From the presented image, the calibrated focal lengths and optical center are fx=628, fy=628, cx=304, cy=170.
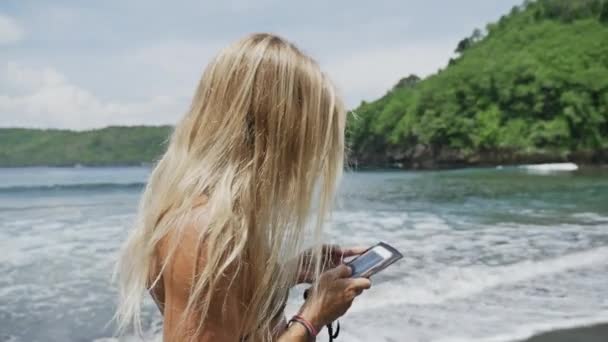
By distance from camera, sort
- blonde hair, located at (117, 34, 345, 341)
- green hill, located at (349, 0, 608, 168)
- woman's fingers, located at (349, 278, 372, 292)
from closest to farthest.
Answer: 1. blonde hair, located at (117, 34, 345, 341)
2. woman's fingers, located at (349, 278, 372, 292)
3. green hill, located at (349, 0, 608, 168)

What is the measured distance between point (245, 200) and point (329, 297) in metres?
0.32

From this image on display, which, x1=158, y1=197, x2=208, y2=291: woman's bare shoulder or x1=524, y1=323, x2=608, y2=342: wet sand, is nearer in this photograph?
x1=158, y1=197, x2=208, y2=291: woman's bare shoulder

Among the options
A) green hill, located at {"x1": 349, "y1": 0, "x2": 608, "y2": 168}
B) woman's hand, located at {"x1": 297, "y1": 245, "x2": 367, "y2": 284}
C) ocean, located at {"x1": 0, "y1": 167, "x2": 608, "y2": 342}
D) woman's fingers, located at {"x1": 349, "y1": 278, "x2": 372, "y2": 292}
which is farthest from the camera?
green hill, located at {"x1": 349, "y1": 0, "x2": 608, "y2": 168}

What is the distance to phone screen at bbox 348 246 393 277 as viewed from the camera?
5.49 ft

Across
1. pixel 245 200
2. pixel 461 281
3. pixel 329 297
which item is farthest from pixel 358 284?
pixel 461 281

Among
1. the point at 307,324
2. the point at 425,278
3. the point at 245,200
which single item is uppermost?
the point at 245,200

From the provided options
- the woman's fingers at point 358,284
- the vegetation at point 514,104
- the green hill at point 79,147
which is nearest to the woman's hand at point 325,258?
the woman's fingers at point 358,284

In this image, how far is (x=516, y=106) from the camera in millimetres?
77562

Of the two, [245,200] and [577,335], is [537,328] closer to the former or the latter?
[577,335]

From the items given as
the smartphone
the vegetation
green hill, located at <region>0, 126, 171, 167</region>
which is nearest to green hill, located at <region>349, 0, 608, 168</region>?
the vegetation

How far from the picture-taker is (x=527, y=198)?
74.2 ft

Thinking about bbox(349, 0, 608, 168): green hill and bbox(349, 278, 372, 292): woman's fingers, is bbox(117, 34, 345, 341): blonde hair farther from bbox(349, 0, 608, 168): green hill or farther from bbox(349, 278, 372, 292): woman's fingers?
bbox(349, 0, 608, 168): green hill

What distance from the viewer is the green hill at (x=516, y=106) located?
70.4 meters

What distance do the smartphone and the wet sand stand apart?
14.0 feet
